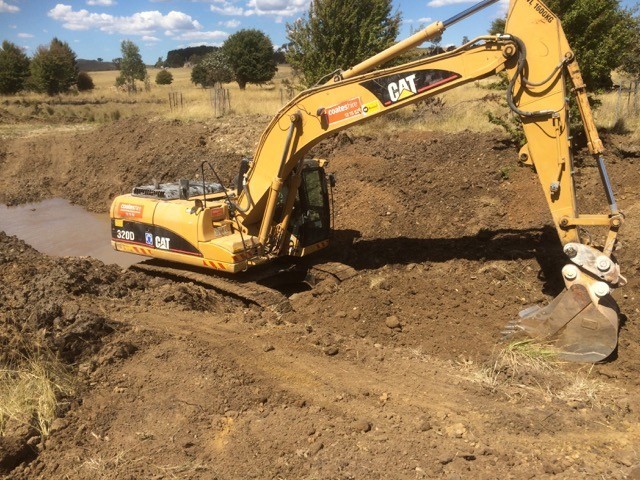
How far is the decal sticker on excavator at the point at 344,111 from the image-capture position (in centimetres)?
711

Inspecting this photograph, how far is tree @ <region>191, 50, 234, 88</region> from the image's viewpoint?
4725 cm

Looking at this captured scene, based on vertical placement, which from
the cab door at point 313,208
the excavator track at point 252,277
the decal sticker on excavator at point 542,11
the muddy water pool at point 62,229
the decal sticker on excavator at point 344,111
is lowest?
the muddy water pool at point 62,229

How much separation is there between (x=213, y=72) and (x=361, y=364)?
45.3m

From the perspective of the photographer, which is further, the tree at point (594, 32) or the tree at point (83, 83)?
the tree at point (83, 83)

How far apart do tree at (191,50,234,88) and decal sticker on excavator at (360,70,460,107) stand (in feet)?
130

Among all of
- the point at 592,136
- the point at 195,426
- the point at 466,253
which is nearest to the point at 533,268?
the point at 466,253

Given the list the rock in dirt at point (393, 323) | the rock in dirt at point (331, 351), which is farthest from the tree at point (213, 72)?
the rock in dirt at point (331, 351)

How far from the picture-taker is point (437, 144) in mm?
13492

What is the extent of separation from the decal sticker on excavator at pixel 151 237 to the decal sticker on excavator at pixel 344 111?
2.75 metres

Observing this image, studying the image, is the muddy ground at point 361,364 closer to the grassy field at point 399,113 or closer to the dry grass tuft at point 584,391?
the dry grass tuft at point 584,391

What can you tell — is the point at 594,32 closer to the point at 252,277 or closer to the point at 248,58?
the point at 252,277

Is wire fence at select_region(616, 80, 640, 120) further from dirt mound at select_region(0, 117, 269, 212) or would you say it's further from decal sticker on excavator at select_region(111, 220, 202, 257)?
decal sticker on excavator at select_region(111, 220, 202, 257)

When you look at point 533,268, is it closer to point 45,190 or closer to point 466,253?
point 466,253

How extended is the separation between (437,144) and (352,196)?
99.8 inches
